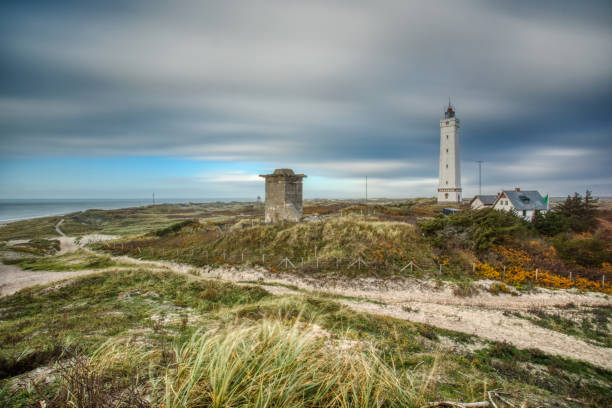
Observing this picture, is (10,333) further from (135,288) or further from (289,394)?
(289,394)

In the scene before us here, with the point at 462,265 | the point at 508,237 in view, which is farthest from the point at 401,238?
the point at 508,237

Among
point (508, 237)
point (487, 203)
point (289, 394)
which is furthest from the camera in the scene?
point (487, 203)

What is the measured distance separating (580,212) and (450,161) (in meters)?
21.4

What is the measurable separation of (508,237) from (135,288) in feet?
69.6

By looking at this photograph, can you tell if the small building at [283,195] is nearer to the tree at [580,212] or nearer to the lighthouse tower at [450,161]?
the tree at [580,212]

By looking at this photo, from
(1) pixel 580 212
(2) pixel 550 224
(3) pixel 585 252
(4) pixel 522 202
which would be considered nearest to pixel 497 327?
(3) pixel 585 252

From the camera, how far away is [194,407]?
2.10 meters

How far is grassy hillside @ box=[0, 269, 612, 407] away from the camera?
2.32 metres

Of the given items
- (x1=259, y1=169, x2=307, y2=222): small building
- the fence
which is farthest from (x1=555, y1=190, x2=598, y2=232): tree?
(x1=259, y1=169, x2=307, y2=222): small building

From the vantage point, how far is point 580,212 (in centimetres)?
2159

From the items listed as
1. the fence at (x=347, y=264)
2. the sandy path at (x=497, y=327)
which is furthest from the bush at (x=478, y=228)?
the sandy path at (x=497, y=327)

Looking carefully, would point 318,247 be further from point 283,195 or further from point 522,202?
point 522,202

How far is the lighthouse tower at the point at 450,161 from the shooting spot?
41188mm

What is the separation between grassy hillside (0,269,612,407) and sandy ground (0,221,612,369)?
48.6 inches
